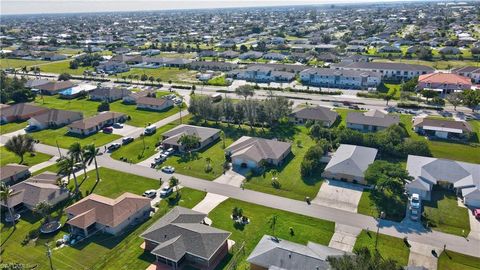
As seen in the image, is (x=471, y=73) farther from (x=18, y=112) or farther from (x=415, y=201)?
(x=18, y=112)

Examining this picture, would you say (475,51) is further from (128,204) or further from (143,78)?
(128,204)

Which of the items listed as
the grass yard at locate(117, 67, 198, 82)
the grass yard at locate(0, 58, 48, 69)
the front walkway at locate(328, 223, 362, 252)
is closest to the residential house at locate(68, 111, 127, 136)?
the grass yard at locate(117, 67, 198, 82)

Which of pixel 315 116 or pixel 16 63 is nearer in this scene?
pixel 315 116

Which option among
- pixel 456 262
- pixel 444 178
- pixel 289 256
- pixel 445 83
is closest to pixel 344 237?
pixel 289 256

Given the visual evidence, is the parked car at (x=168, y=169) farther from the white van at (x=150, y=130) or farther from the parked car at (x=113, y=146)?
the white van at (x=150, y=130)

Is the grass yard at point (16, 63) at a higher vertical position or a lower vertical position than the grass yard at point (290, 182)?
higher

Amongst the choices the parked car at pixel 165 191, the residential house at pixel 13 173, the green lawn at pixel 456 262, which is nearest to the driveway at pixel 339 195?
the green lawn at pixel 456 262
